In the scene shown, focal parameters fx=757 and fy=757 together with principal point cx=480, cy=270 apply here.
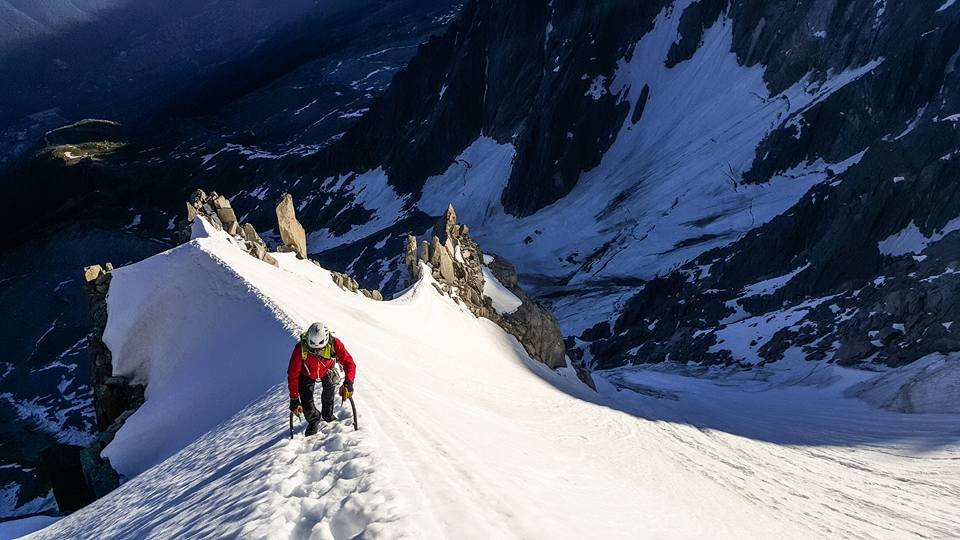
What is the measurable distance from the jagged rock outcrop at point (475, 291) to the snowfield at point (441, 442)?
2.52 meters

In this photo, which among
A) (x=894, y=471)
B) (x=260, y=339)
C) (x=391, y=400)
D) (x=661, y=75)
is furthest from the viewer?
(x=661, y=75)

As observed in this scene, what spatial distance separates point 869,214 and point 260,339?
4766 cm

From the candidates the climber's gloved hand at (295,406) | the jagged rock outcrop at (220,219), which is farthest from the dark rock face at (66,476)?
the jagged rock outcrop at (220,219)

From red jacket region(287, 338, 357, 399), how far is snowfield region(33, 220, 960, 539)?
81 centimetres

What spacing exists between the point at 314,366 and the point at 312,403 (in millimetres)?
619

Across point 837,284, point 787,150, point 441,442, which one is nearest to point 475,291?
point 837,284

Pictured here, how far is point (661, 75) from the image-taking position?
9969cm

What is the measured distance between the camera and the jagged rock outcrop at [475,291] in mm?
45969

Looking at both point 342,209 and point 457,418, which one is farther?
point 342,209

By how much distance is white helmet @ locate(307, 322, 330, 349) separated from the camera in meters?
12.2

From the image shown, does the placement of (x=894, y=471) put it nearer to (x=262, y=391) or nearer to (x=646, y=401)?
(x=646, y=401)

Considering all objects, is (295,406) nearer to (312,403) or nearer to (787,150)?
(312,403)

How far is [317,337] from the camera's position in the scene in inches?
480

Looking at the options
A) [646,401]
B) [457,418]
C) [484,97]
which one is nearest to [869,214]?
[646,401]
